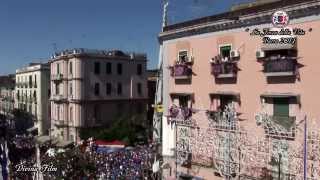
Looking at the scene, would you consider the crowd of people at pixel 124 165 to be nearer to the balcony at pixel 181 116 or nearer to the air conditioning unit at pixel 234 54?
the balcony at pixel 181 116

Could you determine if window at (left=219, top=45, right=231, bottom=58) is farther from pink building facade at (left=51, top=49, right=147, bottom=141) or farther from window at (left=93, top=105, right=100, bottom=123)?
window at (left=93, top=105, right=100, bottom=123)

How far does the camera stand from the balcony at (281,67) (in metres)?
17.1

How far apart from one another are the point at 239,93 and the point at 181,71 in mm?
3470

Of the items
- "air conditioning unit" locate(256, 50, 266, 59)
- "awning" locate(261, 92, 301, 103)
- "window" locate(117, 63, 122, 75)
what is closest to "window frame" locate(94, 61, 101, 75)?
"window" locate(117, 63, 122, 75)

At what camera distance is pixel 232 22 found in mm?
19422

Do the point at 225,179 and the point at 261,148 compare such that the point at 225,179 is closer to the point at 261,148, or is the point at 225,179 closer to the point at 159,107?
the point at 261,148

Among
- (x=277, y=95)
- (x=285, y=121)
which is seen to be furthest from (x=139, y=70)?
Result: (x=285, y=121)

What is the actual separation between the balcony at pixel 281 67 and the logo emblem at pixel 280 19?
1.08 meters

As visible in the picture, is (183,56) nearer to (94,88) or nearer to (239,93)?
(239,93)

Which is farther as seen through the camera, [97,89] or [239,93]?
[97,89]

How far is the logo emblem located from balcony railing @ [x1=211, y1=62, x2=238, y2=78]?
254 centimetres

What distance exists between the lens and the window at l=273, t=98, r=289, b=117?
1764cm

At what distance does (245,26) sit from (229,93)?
7.99 ft

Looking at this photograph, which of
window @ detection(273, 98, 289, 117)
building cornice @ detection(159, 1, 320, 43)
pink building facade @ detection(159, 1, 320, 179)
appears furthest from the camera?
window @ detection(273, 98, 289, 117)
